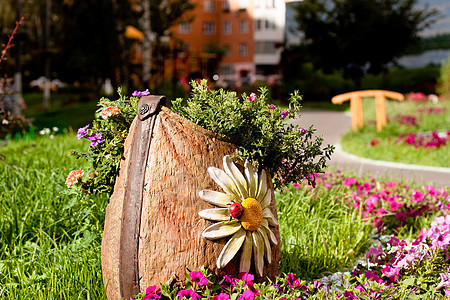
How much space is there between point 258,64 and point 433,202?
1733 inches

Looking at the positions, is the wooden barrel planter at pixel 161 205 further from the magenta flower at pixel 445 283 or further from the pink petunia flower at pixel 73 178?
the magenta flower at pixel 445 283

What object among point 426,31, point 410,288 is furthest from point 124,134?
point 426,31

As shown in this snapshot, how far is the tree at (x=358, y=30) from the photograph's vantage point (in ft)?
88.2

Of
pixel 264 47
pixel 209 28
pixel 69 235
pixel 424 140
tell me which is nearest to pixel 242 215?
pixel 69 235

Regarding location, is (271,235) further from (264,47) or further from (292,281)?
(264,47)

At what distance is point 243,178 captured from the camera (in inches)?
102

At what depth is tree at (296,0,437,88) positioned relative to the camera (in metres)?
26.9

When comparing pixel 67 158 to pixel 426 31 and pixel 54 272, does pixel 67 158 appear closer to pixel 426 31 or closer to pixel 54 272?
pixel 54 272

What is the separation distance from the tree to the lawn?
23.4 metres

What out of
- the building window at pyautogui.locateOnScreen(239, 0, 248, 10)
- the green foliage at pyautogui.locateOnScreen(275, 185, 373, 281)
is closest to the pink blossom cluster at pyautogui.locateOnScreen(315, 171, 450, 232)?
the green foliage at pyautogui.locateOnScreen(275, 185, 373, 281)

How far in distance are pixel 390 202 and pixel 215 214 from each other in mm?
2832

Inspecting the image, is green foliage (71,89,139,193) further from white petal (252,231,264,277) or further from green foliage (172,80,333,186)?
white petal (252,231,264,277)

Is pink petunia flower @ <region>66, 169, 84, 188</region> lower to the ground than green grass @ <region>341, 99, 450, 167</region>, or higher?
higher

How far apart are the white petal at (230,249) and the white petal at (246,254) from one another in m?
0.04
